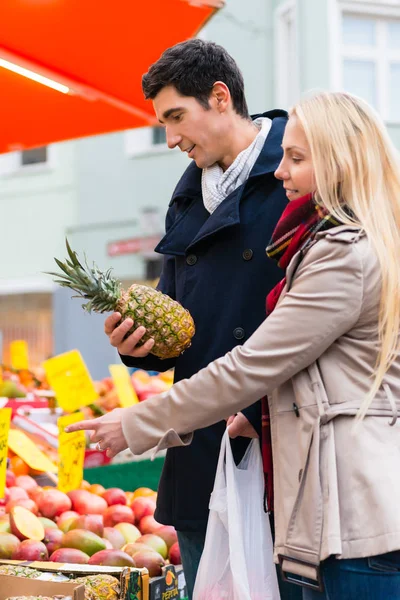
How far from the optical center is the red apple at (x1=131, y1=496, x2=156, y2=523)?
137 inches

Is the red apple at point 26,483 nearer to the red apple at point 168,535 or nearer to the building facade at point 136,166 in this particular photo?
the red apple at point 168,535

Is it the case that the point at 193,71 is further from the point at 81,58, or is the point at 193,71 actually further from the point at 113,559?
the point at 81,58

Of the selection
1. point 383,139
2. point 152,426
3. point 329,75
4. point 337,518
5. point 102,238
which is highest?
point 329,75

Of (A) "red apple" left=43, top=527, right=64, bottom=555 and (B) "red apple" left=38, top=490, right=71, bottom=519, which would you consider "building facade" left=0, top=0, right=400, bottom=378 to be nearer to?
(B) "red apple" left=38, top=490, right=71, bottom=519

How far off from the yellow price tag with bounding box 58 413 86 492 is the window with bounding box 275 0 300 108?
9.12 meters

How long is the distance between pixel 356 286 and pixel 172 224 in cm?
90

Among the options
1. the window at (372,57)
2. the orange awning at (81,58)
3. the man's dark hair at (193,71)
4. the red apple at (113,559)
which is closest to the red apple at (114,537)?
the red apple at (113,559)

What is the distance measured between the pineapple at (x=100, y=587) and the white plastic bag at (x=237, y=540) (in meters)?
0.28

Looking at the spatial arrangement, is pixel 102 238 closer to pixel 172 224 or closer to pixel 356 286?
pixel 172 224

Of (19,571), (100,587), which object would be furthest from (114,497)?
(100,587)

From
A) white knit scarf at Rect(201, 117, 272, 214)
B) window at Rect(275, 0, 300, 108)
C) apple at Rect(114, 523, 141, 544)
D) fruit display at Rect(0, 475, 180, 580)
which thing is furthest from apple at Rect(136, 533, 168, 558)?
window at Rect(275, 0, 300, 108)

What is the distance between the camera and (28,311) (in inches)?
594

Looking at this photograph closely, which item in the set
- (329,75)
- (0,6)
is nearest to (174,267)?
(0,6)

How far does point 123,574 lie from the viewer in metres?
2.18
